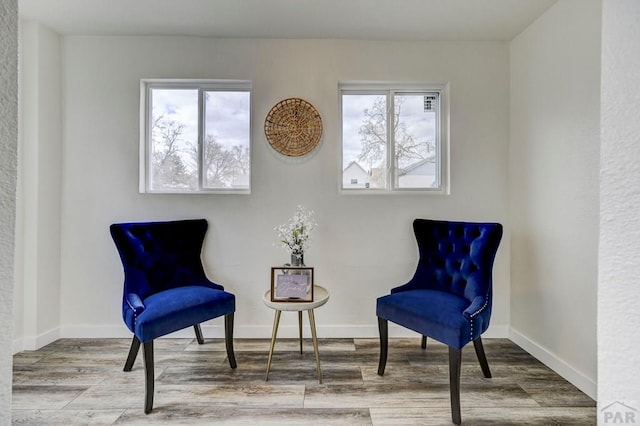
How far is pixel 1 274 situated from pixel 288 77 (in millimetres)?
2430

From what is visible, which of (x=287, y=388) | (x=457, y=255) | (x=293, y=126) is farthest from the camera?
(x=293, y=126)

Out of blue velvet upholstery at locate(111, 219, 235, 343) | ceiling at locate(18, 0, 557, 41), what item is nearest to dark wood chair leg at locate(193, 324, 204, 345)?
blue velvet upholstery at locate(111, 219, 235, 343)

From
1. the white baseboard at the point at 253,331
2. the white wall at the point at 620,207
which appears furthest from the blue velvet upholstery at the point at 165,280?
the white wall at the point at 620,207

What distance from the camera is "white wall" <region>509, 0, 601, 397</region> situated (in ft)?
6.24

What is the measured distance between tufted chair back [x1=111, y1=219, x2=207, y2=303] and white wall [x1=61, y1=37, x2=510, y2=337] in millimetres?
185

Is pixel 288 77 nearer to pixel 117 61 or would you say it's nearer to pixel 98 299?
pixel 117 61

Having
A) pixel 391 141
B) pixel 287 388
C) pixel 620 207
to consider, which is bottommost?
pixel 287 388

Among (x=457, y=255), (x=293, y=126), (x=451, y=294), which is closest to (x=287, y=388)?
(x=451, y=294)

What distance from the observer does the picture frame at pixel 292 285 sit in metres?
2.01

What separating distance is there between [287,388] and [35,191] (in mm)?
2447

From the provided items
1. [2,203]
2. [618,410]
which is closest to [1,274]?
[2,203]

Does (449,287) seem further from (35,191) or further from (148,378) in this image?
(35,191)

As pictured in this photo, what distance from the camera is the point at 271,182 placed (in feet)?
8.80

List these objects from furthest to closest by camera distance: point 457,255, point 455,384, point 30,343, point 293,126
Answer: point 293,126 → point 30,343 → point 457,255 → point 455,384
